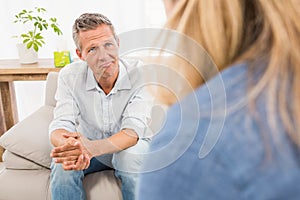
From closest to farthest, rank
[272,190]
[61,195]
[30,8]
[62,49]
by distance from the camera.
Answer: [272,190], [61,195], [62,49], [30,8]

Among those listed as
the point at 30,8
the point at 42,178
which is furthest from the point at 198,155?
the point at 30,8

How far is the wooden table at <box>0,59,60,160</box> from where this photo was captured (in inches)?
87.9

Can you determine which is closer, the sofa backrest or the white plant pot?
the sofa backrest

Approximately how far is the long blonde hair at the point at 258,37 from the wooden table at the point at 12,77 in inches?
72.2

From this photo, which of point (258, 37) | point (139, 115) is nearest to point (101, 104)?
point (139, 115)

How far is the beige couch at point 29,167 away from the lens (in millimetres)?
1634

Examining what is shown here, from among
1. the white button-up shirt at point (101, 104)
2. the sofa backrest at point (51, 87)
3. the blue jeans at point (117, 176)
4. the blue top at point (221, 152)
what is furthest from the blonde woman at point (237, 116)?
the sofa backrest at point (51, 87)

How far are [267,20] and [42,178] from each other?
4.68ft

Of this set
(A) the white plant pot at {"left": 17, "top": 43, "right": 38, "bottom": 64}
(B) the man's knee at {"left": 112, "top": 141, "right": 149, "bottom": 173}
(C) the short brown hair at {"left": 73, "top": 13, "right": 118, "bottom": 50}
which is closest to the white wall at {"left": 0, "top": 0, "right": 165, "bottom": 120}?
(A) the white plant pot at {"left": 17, "top": 43, "right": 38, "bottom": 64}

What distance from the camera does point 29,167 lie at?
1.72m

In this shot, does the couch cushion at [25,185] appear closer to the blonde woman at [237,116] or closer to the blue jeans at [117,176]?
the blue jeans at [117,176]

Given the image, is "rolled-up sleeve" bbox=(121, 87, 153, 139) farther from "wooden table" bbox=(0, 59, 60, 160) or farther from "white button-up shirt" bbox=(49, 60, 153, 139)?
"wooden table" bbox=(0, 59, 60, 160)

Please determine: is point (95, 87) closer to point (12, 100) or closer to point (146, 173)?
point (12, 100)

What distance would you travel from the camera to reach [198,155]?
0.41m
